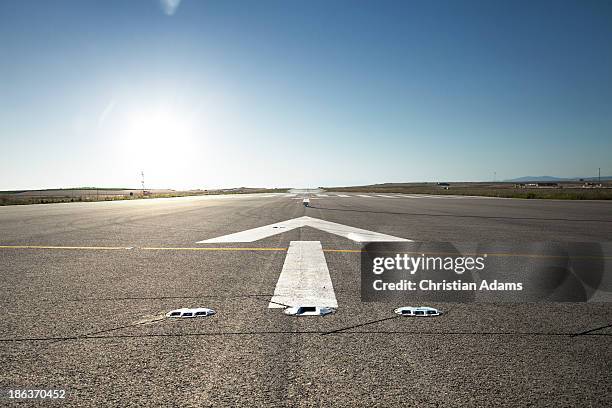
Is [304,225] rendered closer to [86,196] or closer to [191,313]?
[191,313]

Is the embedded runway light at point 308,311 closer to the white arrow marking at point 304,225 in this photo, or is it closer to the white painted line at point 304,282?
the white painted line at point 304,282

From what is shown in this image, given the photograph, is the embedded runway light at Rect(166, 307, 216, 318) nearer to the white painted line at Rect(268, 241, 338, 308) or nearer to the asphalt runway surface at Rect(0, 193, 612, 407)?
the asphalt runway surface at Rect(0, 193, 612, 407)

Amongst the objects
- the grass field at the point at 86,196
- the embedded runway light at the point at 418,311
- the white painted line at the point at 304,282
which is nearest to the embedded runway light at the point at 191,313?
the white painted line at the point at 304,282

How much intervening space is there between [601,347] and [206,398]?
2405 millimetres

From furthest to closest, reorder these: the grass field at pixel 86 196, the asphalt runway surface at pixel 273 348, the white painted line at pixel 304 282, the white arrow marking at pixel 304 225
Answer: the grass field at pixel 86 196 < the white arrow marking at pixel 304 225 < the white painted line at pixel 304 282 < the asphalt runway surface at pixel 273 348

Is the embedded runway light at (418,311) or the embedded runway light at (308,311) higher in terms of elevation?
the embedded runway light at (308,311)

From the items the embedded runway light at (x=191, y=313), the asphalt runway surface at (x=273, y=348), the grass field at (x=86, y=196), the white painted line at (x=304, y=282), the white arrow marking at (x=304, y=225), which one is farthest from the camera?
the grass field at (x=86, y=196)

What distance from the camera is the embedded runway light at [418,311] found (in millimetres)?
2963

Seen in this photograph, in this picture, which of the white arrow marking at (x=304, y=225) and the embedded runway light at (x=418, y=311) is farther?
the white arrow marking at (x=304, y=225)

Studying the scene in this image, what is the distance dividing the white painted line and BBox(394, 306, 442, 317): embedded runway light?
535mm


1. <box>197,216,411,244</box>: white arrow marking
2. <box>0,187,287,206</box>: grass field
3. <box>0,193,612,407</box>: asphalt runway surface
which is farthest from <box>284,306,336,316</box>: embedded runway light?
<box>0,187,287,206</box>: grass field

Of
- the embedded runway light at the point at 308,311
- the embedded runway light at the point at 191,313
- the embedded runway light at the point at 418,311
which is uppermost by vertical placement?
the embedded runway light at the point at 191,313

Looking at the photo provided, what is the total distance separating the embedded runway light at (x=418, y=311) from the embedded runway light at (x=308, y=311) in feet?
1.77

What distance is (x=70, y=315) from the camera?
9.74 feet
